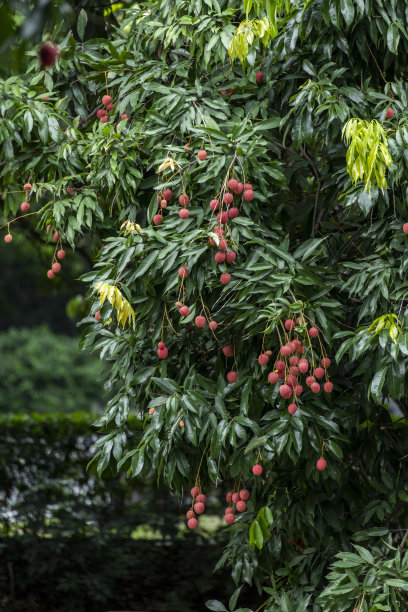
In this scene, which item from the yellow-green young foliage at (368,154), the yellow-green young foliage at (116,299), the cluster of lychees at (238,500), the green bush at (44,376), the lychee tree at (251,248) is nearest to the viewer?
the yellow-green young foliage at (368,154)

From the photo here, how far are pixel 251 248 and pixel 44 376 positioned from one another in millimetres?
11535

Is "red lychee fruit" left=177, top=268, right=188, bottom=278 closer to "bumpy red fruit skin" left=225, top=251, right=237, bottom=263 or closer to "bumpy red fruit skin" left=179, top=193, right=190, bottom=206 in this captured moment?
"bumpy red fruit skin" left=225, top=251, right=237, bottom=263

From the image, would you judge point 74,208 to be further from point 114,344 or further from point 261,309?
point 261,309

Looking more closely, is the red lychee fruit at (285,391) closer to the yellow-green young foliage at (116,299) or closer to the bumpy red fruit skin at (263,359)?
the bumpy red fruit skin at (263,359)

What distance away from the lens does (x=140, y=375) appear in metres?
3.03

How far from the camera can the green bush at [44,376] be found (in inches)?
535

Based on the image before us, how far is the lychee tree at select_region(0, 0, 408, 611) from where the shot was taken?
106 inches

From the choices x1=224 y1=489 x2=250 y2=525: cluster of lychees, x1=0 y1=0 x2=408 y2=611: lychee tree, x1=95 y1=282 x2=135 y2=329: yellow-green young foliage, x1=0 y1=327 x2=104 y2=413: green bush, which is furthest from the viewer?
x1=0 y1=327 x2=104 y2=413: green bush

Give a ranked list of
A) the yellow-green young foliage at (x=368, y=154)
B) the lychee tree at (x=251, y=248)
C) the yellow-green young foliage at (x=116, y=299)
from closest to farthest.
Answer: the yellow-green young foliage at (x=368, y=154)
the yellow-green young foliage at (x=116, y=299)
the lychee tree at (x=251, y=248)

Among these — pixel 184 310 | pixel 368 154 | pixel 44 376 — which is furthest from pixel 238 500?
pixel 44 376

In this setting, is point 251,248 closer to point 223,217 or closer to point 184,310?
point 223,217

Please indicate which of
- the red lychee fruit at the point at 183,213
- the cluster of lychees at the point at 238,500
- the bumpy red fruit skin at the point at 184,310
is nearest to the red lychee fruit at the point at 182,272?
the bumpy red fruit skin at the point at 184,310

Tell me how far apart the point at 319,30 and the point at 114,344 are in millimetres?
1427

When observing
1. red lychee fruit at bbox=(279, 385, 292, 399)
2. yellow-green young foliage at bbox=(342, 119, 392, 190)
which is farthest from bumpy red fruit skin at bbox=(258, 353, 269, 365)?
yellow-green young foliage at bbox=(342, 119, 392, 190)
